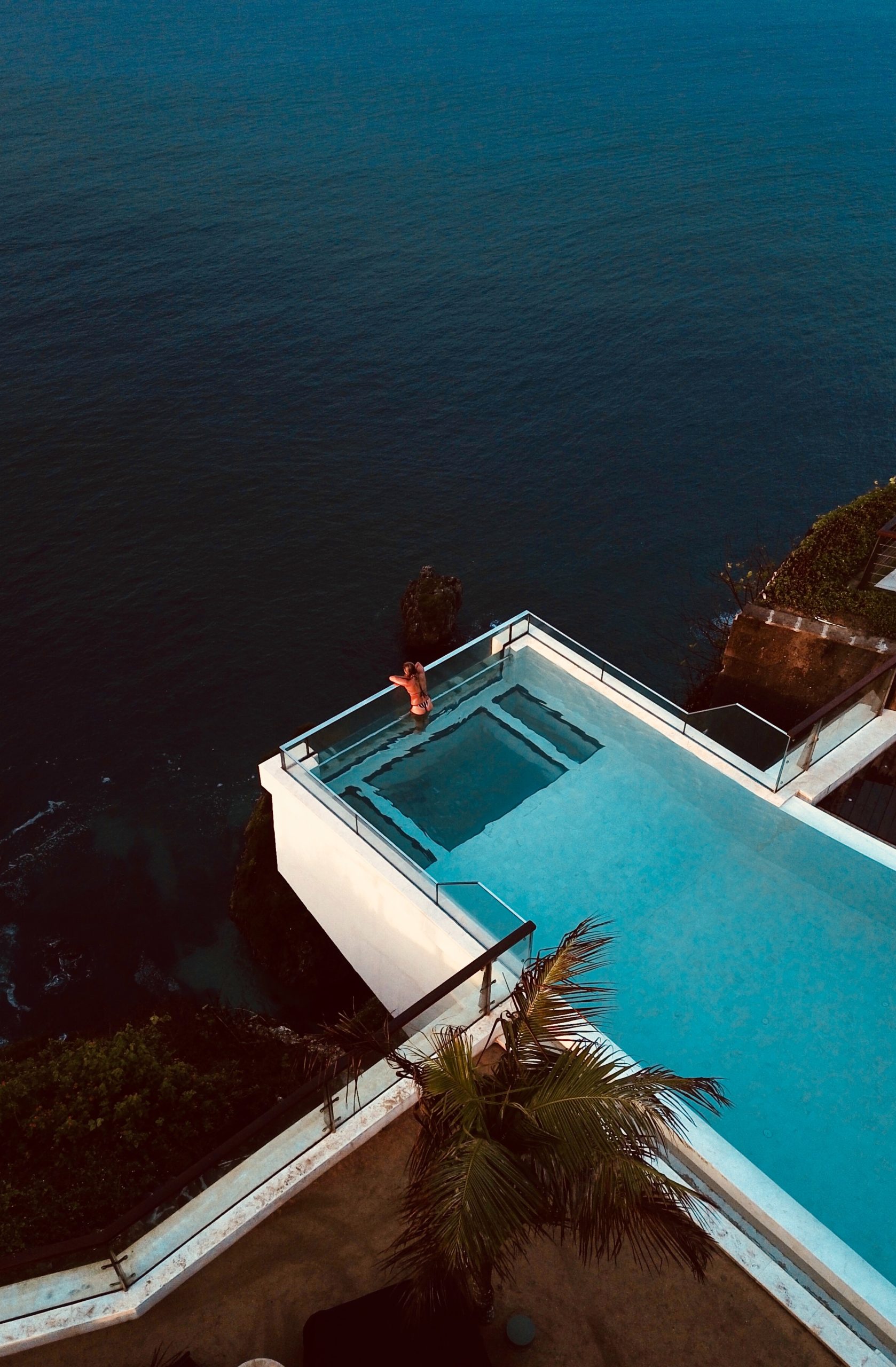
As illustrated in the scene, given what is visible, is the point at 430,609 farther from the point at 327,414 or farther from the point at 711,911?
the point at 711,911

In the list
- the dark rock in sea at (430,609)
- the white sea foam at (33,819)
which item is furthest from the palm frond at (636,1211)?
the dark rock in sea at (430,609)

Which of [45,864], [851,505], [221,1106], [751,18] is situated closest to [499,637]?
[221,1106]

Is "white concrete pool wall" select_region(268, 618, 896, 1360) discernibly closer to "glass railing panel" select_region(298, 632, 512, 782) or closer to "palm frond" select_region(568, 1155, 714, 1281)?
"glass railing panel" select_region(298, 632, 512, 782)

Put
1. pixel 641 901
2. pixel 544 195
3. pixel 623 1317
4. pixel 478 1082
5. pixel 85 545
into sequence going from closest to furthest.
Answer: pixel 478 1082 < pixel 623 1317 < pixel 641 901 < pixel 85 545 < pixel 544 195

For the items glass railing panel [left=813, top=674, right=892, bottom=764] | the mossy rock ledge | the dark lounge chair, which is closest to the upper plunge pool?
glass railing panel [left=813, top=674, right=892, bottom=764]

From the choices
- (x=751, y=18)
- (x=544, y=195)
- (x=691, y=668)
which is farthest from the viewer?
(x=751, y=18)

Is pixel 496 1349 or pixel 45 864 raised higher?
pixel 496 1349

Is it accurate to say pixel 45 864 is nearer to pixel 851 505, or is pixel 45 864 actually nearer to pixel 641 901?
pixel 641 901

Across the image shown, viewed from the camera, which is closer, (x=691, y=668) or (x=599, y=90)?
(x=691, y=668)

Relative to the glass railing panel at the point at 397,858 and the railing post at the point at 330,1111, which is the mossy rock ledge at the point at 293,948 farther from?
the railing post at the point at 330,1111
